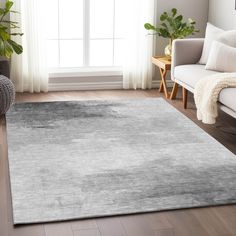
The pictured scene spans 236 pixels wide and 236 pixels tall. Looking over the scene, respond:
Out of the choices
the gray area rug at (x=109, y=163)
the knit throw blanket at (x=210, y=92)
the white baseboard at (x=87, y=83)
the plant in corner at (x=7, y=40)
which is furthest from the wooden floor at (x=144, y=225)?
the white baseboard at (x=87, y=83)

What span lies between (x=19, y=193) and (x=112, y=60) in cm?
354

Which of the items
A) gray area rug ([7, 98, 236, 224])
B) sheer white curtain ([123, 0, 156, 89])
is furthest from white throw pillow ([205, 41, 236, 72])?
sheer white curtain ([123, 0, 156, 89])

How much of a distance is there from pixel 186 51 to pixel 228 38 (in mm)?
522

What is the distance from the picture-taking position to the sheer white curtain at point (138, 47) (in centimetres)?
625

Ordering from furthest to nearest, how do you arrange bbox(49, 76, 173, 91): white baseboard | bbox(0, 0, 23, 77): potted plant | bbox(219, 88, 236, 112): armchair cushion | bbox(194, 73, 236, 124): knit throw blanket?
1. bbox(49, 76, 173, 91): white baseboard
2. bbox(0, 0, 23, 77): potted plant
3. bbox(194, 73, 236, 124): knit throw blanket
4. bbox(219, 88, 236, 112): armchair cushion

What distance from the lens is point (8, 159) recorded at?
12.9ft

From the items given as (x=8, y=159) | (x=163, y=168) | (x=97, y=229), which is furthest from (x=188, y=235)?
(x=8, y=159)

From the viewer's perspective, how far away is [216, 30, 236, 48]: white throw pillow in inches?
208

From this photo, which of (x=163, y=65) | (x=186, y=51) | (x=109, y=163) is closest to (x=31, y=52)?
(x=163, y=65)

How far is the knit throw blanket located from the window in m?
2.03

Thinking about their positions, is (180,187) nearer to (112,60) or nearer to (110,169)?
(110,169)

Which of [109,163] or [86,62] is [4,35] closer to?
[86,62]

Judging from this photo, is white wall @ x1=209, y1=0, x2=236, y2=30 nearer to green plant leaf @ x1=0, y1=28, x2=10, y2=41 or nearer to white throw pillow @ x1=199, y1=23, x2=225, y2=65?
white throw pillow @ x1=199, y1=23, x2=225, y2=65

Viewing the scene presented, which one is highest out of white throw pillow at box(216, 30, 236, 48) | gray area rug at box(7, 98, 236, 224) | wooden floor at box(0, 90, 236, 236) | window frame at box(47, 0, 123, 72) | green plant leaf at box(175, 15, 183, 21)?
green plant leaf at box(175, 15, 183, 21)
